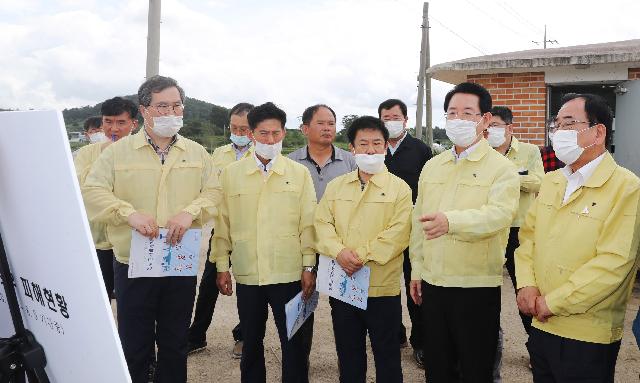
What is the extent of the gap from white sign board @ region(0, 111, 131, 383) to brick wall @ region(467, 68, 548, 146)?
6.65 metres

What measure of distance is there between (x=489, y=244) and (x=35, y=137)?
2.38 meters

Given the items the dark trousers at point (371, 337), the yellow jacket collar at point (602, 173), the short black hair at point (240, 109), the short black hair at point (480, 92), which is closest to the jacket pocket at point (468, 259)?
the dark trousers at point (371, 337)

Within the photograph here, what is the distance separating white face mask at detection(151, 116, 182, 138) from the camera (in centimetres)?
296

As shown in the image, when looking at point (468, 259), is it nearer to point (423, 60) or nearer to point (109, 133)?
point (109, 133)

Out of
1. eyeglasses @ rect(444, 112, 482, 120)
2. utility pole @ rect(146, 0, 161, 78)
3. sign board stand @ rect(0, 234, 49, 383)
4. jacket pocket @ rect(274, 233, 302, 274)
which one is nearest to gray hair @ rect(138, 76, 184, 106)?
jacket pocket @ rect(274, 233, 302, 274)

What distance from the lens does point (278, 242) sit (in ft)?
10.7

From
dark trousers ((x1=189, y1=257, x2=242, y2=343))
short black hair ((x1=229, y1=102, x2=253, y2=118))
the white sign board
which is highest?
short black hair ((x1=229, y1=102, x2=253, y2=118))

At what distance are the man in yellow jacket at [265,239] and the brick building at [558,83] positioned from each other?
14.8ft

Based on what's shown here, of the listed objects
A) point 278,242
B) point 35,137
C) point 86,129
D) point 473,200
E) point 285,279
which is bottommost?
point 285,279

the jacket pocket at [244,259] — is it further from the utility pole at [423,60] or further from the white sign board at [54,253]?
the utility pole at [423,60]

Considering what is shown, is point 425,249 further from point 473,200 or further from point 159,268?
point 159,268

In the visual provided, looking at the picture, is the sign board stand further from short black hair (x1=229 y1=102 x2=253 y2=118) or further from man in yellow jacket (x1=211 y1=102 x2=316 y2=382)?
short black hair (x1=229 y1=102 x2=253 y2=118)

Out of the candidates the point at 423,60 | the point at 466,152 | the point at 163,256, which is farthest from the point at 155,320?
the point at 423,60

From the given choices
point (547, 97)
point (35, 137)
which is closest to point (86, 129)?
point (35, 137)
